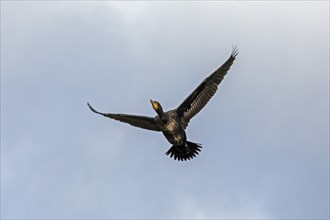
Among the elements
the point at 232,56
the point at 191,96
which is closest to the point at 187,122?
the point at 191,96

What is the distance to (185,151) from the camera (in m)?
32.4

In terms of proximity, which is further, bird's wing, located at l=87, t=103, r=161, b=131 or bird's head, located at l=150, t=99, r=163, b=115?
bird's wing, located at l=87, t=103, r=161, b=131

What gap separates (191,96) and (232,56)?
7.16 feet

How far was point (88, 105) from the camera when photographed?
1241 inches

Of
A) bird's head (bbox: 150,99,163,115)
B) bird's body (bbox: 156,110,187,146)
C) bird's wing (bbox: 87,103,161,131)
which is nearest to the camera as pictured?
bird's head (bbox: 150,99,163,115)

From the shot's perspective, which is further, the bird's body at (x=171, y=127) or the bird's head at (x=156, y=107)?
the bird's body at (x=171, y=127)

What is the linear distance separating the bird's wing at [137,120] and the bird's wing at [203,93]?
3.80 feet

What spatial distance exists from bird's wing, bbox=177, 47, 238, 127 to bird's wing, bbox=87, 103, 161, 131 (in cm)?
116

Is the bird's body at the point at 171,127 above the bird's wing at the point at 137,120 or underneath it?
underneath

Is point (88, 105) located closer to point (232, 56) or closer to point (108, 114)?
point (108, 114)

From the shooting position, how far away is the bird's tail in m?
32.3

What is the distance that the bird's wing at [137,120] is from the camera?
31.8m

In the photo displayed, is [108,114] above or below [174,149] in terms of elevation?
above

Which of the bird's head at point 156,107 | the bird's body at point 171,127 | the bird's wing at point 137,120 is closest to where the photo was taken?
the bird's head at point 156,107
